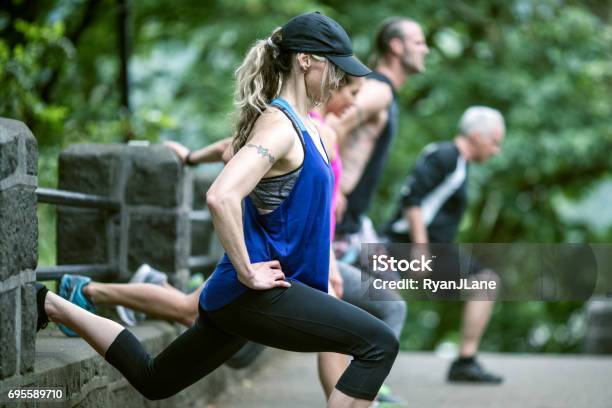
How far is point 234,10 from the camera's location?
12.3 meters

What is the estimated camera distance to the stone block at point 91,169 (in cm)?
622

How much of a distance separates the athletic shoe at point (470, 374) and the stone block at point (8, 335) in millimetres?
4947

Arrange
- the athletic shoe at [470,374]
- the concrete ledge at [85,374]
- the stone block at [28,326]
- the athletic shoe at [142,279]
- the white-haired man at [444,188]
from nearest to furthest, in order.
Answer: the stone block at [28,326] → the concrete ledge at [85,374] → the athletic shoe at [142,279] → the white-haired man at [444,188] → the athletic shoe at [470,374]

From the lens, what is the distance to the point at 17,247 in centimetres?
387

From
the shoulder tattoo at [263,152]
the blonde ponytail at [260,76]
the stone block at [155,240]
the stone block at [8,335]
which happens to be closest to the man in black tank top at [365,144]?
the stone block at [155,240]

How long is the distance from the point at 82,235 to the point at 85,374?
6.07 ft

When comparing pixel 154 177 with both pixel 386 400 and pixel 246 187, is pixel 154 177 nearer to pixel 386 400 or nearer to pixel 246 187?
pixel 386 400

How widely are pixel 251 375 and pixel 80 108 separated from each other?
17.1ft

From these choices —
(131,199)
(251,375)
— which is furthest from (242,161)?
(251,375)

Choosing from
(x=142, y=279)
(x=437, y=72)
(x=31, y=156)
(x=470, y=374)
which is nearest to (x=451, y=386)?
(x=470, y=374)

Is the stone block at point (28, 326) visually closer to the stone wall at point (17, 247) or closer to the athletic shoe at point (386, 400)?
the stone wall at point (17, 247)

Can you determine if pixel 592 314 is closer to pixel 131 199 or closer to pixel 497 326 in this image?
pixel 497 326

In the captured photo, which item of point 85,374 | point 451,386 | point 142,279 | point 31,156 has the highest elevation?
point 31,156

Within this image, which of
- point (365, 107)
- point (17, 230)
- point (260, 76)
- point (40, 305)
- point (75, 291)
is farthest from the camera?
point (365, 107)
